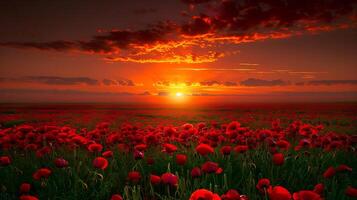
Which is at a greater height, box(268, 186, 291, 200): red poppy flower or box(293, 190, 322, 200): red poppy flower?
box(268, 186, 291, 200): red poppy flower

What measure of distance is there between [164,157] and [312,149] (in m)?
3.08

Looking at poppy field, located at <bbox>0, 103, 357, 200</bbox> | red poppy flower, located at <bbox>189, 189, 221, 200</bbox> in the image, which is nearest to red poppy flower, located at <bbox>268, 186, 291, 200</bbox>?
poppy field, located at <bbox>0, 103, 357, 200</bbox>

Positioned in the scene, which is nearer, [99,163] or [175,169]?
[99,163]

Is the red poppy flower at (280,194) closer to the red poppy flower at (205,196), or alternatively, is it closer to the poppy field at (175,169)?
the poppy field at (175,169)

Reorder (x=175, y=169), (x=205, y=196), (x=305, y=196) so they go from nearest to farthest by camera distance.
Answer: (x=205, y=196), (x=305, y=196), (x=175, y=169)

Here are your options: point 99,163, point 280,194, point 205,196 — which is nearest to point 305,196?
point 280,194

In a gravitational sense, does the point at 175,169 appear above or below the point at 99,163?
below

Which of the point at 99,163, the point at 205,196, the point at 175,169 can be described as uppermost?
the point at 205,196

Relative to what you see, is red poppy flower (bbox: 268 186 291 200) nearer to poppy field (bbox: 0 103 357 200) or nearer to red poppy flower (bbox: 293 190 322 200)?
poppy field (bbox: 0 103 357 200)

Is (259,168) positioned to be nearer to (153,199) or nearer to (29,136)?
(153,199)

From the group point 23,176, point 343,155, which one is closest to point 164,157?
point 23,176

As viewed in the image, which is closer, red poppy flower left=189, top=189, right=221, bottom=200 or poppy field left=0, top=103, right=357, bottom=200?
red poppy flower left=189, top=189, right=221, bottom=200

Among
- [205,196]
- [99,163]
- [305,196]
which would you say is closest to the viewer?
[205,196]

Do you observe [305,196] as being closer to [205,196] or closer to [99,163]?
[205,196]
